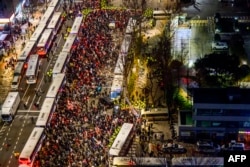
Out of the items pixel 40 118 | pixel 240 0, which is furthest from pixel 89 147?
pixel 240 0

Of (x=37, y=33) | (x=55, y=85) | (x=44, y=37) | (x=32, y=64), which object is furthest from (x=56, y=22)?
(x=55, y=85)

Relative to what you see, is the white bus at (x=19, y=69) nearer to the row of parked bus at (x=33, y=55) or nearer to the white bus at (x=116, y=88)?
the row of parked bus at (x=33, y=55)

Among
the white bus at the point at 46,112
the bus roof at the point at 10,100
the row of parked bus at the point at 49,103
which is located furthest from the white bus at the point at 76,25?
the white bus at the point at 46,112

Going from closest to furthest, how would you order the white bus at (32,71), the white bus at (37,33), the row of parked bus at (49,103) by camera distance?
the row of parked bus at (49,103), the white bus at (32,71), the white bus at (37,33)

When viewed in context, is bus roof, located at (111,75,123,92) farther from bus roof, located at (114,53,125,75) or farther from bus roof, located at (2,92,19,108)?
bus roof, located at (2,92,19,108)

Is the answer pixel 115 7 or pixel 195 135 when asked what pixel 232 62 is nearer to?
pixel 195 135
